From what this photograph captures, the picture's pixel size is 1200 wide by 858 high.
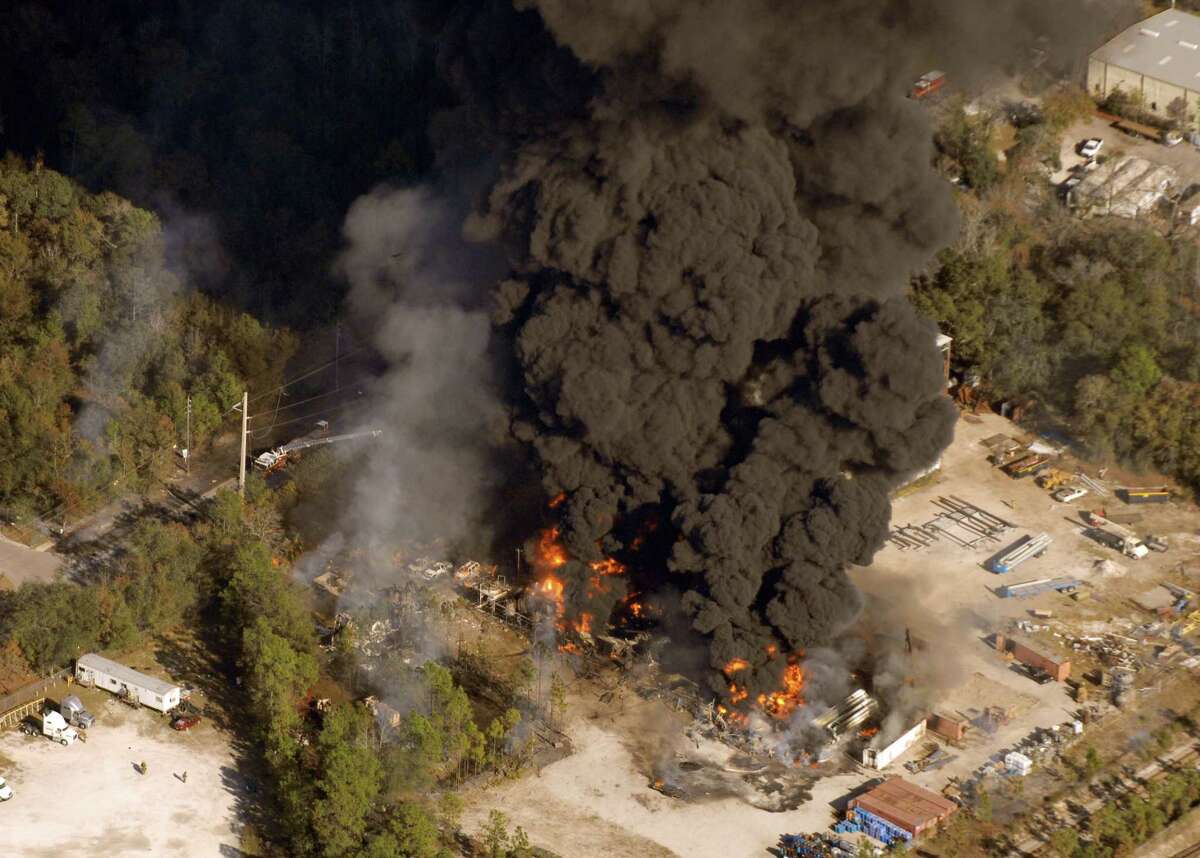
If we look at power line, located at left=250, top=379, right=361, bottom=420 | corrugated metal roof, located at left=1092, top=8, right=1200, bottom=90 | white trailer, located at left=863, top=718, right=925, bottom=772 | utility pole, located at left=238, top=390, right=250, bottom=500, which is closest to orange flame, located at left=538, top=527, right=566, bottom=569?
utility pole, located at left=238, top=390, right=250, bottom=500

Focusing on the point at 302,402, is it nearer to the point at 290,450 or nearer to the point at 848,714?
the point at 290,450

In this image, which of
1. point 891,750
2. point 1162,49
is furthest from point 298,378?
point 1162,49

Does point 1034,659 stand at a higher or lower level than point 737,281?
lower

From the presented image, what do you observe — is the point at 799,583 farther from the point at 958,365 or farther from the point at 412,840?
the point at 958,365

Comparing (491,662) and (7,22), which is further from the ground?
(7,22)

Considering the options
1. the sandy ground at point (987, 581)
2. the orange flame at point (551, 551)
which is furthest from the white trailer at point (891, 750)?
the orange flame at point (551, 551)

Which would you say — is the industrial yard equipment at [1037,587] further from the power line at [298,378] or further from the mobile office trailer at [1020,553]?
the power line at [298,378]

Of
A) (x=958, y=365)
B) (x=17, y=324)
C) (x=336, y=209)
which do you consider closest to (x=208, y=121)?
(x=336, y=209)

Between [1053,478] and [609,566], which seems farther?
[1053,478]
